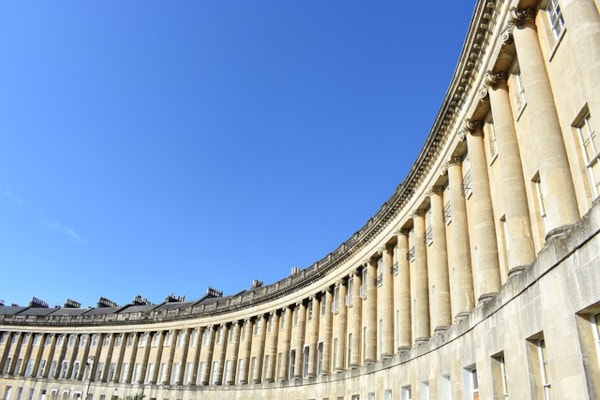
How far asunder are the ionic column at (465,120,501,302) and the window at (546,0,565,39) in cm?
532

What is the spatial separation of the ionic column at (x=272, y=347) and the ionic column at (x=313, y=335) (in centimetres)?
600

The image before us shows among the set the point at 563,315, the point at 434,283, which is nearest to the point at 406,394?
the point at 434,283

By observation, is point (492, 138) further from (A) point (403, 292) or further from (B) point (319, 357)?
(B) point (319, 357)

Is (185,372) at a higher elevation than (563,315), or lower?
higher

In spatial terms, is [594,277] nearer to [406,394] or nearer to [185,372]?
[406,394]

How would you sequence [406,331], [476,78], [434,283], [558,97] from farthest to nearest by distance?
[406,331], [434,283], [476,78], [558,97]

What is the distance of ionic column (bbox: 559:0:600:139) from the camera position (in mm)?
9938

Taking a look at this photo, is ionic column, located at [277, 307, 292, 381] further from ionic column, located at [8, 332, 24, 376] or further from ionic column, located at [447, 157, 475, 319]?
ionic column, located at [8, 332, 24, 376]

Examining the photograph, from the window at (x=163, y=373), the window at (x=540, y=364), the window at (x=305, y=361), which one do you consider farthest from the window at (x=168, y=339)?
the window at (x=540, y=364)

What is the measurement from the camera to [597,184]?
35.8ft

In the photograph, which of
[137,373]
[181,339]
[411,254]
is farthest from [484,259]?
[137,373]

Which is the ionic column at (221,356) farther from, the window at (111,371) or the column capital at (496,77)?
the column capital at (496,77)

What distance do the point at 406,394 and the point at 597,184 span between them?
14.6m

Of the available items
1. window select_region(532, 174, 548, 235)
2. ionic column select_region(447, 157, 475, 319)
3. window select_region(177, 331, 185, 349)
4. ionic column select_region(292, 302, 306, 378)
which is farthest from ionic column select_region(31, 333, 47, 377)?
window select_region(532, 174, 548, 235)
